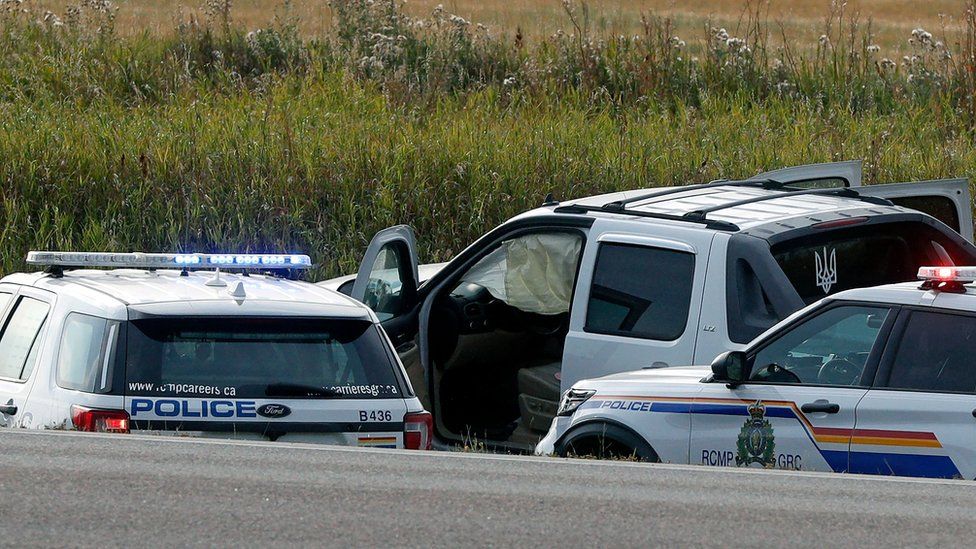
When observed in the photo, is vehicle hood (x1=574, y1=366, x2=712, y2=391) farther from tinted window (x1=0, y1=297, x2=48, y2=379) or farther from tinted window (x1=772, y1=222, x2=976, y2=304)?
tinted window (x1=0, y1=297, x2=48, y2=379)

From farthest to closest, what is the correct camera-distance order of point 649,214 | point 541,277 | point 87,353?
point 541,277 < point 649,214 < point 87,353

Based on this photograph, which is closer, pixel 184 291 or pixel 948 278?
pixel 948 278

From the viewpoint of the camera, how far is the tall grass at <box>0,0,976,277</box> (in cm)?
1320

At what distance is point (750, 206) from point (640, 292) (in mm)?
866

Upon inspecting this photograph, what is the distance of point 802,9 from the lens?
147 ft

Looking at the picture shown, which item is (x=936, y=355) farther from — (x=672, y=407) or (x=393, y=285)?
(x=393, y=285)

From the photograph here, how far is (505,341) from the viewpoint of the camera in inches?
347

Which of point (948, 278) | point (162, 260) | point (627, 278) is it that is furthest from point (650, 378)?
point (162, 260)

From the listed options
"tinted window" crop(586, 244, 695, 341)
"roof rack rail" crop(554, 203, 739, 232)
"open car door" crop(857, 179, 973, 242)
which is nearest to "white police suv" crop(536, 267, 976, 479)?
"tinted window" crop(586, 244, 695, 341)

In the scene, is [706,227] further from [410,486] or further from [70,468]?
[70,468]

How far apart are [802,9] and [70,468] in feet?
136

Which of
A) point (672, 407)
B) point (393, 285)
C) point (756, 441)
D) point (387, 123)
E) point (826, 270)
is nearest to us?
point (756, 441)

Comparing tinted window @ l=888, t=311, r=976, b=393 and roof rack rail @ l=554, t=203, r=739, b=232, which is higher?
roof rack rail @ l=554, t=203, r=739, b=232

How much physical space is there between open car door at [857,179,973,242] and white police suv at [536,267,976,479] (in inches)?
91.8
